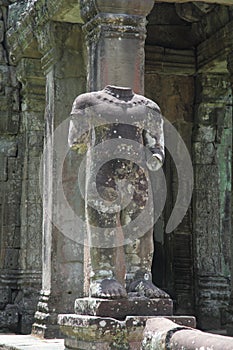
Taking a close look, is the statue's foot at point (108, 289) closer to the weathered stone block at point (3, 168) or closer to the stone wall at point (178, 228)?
the stone wall at point (178, 228)

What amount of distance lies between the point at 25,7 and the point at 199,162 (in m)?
3.42

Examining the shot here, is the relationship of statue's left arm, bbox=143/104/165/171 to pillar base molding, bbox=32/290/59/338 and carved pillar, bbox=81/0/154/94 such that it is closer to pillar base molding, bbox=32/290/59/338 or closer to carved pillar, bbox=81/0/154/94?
carved pillar, bbox=81/0/154/94

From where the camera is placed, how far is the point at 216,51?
35.9ft

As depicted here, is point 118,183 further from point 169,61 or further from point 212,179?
point 169,61

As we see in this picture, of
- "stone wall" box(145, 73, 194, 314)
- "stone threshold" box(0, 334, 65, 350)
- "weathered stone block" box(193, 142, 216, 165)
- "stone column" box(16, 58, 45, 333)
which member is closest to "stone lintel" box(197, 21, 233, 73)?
"stone wall" box(145, 73, 194, 314)

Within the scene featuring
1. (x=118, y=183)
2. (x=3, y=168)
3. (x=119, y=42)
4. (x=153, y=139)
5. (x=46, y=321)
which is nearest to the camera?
(x=118, y=183)

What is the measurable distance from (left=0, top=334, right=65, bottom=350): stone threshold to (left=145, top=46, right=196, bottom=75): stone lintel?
4.55 meters

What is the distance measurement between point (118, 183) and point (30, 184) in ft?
15.0

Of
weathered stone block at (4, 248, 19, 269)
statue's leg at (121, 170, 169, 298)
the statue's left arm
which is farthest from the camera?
weathered stone block at (4, 248, 19, 269)

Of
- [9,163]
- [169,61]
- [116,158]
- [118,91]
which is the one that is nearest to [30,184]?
[9,163]

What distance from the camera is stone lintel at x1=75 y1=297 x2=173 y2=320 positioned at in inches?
255

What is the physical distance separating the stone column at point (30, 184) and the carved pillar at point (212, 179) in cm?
232

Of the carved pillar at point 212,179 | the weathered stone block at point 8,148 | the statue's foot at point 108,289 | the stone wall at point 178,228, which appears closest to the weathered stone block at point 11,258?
the weathered stone block at point 8,148

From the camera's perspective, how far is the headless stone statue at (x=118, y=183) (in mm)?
6750
